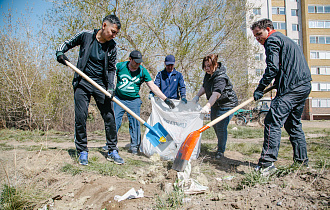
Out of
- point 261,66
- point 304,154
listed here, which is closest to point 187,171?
point 304,154

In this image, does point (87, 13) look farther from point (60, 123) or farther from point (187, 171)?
point (187, 171)

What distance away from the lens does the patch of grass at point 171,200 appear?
172 cm

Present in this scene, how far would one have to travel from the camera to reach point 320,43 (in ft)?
96.4

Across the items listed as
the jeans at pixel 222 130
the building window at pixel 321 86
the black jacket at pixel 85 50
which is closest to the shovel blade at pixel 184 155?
the jeans at pixel 222 130

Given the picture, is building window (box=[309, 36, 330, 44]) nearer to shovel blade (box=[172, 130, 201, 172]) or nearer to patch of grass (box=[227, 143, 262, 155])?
patch of grass (box=[227, 143, 262, 155])

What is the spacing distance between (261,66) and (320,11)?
2539 centimetres

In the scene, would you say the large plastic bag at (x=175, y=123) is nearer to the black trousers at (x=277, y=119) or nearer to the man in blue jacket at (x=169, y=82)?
the man in blue jacket at (x=169, y=82)

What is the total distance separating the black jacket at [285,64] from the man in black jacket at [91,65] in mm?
1857

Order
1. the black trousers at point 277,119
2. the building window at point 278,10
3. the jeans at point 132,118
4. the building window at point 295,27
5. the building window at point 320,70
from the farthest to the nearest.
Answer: the building window at point 295,27, the building window at point 278,10, the building window at point 320,70, the jeans at point 132,118, the black trousers at point 277,119

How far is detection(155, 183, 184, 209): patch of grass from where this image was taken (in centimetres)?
172

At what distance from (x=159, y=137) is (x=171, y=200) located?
66.9 inches

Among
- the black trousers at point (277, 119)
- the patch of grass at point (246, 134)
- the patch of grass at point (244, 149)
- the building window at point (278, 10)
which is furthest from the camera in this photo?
the building window at point (278, 10)

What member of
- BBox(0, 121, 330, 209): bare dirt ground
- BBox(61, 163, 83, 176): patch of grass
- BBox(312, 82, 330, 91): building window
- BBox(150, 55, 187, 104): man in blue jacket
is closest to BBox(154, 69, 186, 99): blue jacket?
BBox(150, 55, 187, 104): man in blue jacket

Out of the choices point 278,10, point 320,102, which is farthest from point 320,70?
point 278,10
